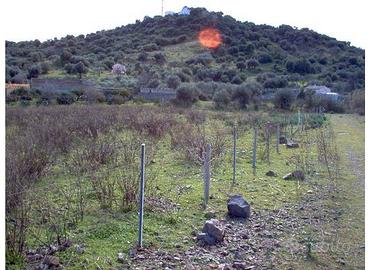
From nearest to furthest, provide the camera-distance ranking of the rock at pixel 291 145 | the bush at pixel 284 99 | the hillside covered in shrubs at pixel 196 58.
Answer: the rock at pixel 291 145
the bush at pixel 284 99
the hillside covered in shrubs at pixel 196 58

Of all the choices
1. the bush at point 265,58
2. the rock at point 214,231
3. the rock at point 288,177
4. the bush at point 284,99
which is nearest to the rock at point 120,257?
the rock at point 214,231

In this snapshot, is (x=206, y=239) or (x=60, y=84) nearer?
(x=206, y=239)

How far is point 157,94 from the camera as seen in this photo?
3269 centimetres

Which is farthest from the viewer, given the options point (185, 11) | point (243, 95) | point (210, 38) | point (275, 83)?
point (185, 11)

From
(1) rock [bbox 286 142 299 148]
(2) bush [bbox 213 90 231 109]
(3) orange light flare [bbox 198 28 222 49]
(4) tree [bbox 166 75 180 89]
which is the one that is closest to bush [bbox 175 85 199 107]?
(2) bush [bbox 213 90 231 109]

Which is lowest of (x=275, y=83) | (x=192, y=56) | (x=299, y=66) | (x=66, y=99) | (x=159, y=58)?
(x=66, y=99)

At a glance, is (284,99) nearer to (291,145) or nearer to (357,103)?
→ (357,103)

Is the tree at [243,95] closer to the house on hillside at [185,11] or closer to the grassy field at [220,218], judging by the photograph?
the grassy field at [220,218]

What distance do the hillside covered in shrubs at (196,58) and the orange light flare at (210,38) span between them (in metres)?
0.82

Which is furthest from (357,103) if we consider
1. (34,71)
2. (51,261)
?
(51,261)

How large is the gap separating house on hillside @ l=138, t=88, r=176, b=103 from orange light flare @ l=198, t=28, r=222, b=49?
23914mm

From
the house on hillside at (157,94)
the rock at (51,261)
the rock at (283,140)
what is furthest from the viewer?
the house on hillside at (157,94)

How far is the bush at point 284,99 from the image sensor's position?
31109 millimetres

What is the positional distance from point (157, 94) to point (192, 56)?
2034 cm
